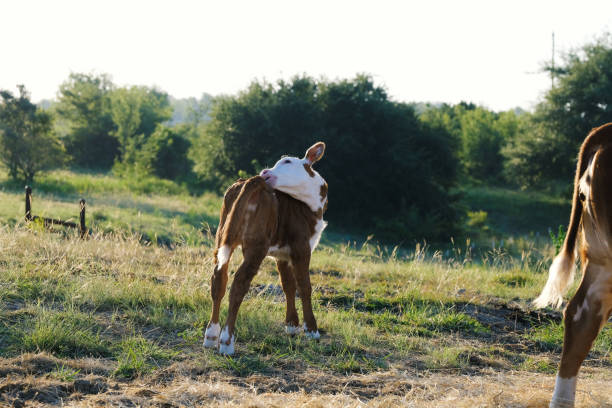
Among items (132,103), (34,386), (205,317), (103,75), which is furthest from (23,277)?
(103,75)

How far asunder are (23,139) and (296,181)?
2067cm

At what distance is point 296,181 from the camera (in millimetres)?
5332

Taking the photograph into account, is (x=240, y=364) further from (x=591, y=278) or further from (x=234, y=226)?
(x=591, y=278)

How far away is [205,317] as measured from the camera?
576cm

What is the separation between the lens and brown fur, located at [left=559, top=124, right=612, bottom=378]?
3.49 m

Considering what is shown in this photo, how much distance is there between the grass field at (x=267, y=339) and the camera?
3.97 metres

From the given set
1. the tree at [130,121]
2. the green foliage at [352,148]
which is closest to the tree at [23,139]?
the green foliage at [352,148]

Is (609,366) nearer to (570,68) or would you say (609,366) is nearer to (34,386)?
(34,386)

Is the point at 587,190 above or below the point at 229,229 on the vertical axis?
above

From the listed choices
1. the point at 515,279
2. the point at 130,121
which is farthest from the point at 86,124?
the point at 515,279

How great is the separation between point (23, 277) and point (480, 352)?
16.7 ft

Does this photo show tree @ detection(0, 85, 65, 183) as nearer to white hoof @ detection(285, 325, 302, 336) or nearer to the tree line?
the tree line

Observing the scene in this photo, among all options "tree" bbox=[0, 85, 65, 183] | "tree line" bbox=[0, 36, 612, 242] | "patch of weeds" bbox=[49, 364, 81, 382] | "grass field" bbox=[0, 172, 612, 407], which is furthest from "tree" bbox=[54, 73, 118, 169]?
"patch of weeds" bbox=[49, 364, 81, 382]

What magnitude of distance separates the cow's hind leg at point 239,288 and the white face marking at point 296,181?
2.20 feet
